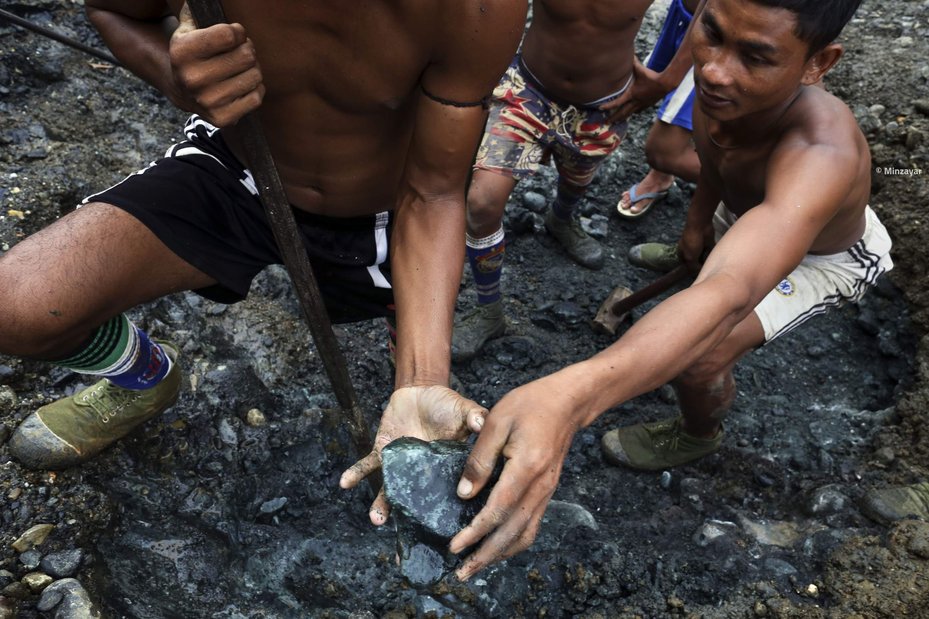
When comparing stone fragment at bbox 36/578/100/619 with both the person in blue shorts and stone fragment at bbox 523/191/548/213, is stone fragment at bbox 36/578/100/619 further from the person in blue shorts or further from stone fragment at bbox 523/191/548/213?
the person in blue shorts

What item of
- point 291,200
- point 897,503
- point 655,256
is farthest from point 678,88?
point 291,200

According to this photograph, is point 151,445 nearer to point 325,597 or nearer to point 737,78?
point 325,597

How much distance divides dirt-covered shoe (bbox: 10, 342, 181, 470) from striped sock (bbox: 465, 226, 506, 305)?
1.38 meters

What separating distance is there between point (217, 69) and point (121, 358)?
1.08m

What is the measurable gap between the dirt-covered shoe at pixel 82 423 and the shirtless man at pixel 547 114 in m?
1.36

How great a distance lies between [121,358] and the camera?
1982 millimetres

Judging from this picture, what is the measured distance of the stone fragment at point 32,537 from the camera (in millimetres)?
1890

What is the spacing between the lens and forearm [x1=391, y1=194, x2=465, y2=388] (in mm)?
1766

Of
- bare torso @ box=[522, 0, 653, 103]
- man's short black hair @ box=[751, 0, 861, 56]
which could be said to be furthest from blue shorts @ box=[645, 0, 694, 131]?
man's short black hair @ box=[751, 0, 861, 56]

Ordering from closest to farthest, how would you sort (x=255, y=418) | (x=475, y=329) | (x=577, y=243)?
(x=255, y=418)
(x=475, y=329)
(x=577, y=243)

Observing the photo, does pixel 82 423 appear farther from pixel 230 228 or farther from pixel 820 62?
pixel 820 62

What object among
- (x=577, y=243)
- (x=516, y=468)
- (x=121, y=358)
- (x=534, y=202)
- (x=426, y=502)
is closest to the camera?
(x=516, y=468)

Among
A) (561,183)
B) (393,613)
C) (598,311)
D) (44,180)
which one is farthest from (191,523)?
(561,183)

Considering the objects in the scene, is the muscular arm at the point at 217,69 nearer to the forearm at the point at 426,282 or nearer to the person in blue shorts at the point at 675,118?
A: the forearm at the point at 426,282
